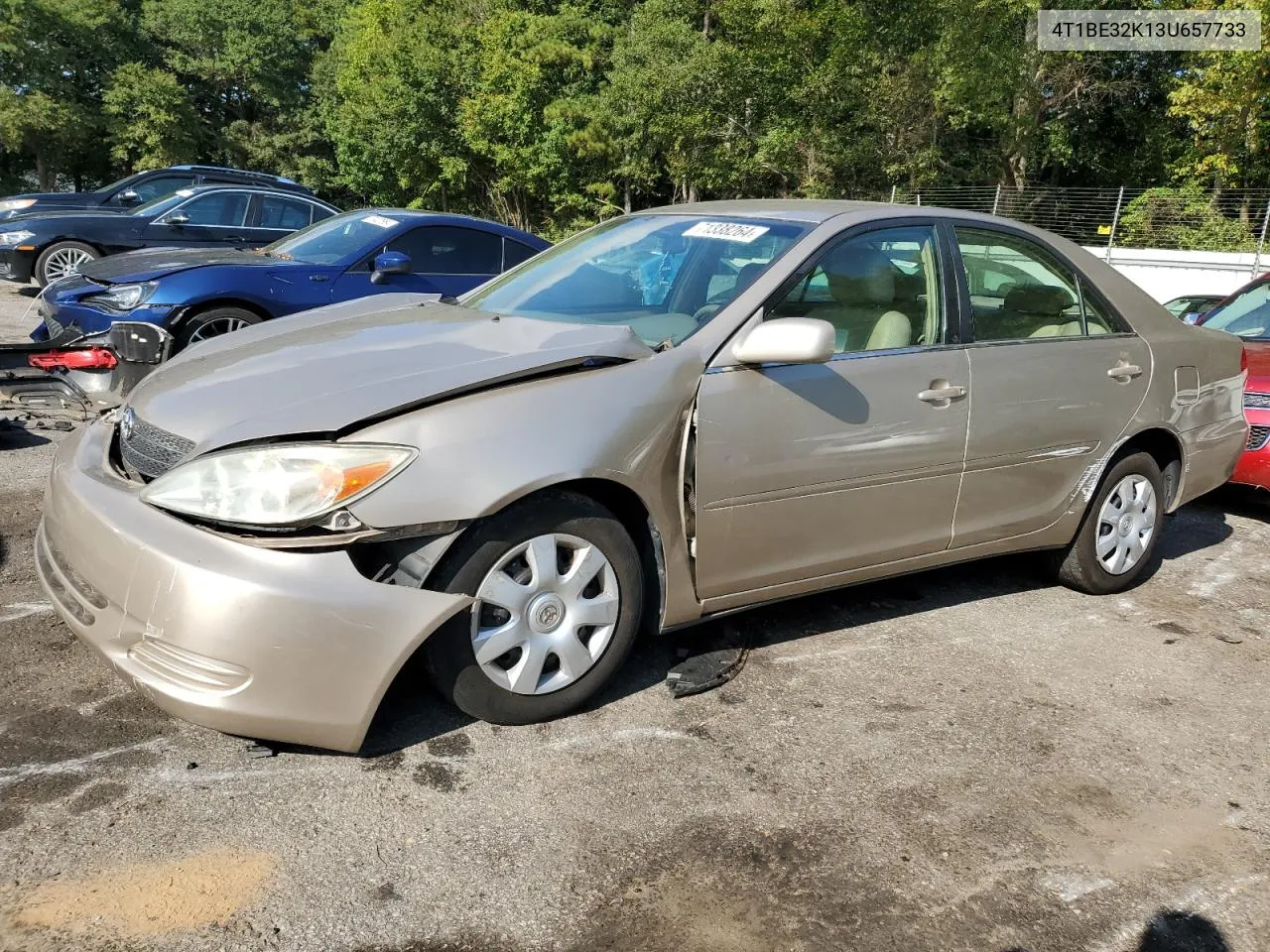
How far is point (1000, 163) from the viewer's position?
31.5 metres

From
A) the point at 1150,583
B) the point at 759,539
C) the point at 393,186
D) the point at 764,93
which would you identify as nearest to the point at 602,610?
the point at 759,539

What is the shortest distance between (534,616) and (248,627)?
31.0 inches

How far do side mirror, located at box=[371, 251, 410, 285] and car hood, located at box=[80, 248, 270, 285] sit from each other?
0.79 metres

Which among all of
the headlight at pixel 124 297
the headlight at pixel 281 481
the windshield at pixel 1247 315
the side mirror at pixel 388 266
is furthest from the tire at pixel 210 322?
the windshield at pixel 1247 315

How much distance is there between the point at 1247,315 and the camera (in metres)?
7.16

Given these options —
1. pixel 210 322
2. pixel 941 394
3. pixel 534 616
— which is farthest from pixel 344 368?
pixel 210 322

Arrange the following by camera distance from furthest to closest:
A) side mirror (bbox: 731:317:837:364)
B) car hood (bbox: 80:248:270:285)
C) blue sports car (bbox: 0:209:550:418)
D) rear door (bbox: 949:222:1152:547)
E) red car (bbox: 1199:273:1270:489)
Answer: car hood (bbox: 80:248:270:285), red car (bbox: 1199:273:1270:489), blue sports car (bbox: 0:209:550:418), rear door (bbox: 949:222:1152:547), side mirror (bbox: 731:317:837:364)

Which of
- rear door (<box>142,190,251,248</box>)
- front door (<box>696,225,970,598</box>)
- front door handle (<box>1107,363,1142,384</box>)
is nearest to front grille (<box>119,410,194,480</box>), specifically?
front door (<box>696,225,970,598</box>)

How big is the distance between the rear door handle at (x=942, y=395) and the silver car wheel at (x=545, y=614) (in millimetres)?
1392

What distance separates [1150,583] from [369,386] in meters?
3.95

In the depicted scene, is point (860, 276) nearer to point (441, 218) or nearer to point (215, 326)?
point (215, 326)

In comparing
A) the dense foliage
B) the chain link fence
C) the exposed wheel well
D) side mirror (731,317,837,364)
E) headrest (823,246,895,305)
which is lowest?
the exposed wheel well

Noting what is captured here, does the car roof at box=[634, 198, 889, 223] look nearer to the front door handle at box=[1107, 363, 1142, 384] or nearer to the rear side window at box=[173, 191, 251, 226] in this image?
the front door handle at box=[1107, 363, 1142, 384]

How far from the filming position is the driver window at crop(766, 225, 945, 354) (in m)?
3.54
